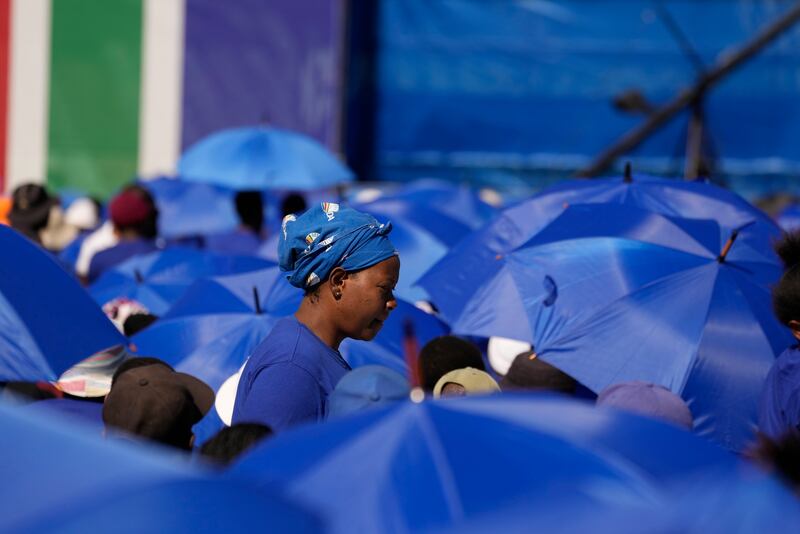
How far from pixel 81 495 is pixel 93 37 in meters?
17.4

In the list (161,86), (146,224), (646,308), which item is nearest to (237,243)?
(146,224)

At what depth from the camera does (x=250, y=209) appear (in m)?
8.38

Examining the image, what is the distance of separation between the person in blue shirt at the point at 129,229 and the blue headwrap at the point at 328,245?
4.00 metres

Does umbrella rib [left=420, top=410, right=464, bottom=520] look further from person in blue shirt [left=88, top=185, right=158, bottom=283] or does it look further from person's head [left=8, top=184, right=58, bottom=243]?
person's head [left=8, top=184, right=58, bottom=243]

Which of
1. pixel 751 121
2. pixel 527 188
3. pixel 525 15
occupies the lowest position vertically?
pixel 527 188

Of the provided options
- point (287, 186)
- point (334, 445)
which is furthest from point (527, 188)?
point (334, 445)

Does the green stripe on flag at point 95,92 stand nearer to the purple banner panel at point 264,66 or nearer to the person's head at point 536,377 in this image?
the purple banner panel at point 264,66

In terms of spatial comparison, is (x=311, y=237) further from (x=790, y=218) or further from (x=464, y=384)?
(x=790, y=218)

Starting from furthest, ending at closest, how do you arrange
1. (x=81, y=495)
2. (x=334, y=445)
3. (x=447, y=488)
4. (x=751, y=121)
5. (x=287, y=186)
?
(x=751, y=121), (x=287, y=186), (x=334, y=445), (x=447, y=488), (x=81, y=495)

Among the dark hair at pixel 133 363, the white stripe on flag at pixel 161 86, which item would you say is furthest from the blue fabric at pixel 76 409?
the white stripe on flag at pixel 161 86

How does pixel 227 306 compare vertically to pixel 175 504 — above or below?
below

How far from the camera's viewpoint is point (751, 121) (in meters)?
17.8

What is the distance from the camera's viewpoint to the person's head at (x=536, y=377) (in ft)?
15.9

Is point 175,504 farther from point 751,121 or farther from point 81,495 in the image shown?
point 751,121
